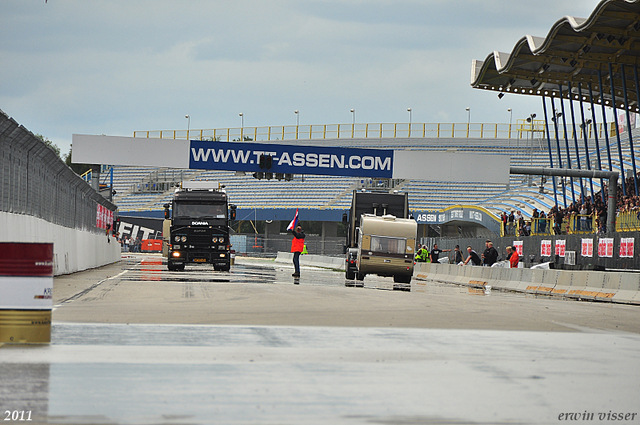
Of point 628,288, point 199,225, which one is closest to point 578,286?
point 628,288

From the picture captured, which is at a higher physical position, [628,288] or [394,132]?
[394,132]

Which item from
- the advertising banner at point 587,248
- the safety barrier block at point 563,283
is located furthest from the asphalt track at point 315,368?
the advertising banner at point 587,248

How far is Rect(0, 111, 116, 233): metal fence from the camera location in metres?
16.6

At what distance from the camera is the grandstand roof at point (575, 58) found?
37062 mm

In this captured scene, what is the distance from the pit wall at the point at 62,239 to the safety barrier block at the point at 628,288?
48.0 feet

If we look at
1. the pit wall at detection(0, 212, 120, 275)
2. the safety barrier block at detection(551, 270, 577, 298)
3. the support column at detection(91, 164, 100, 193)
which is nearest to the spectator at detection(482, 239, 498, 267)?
the safety barrier block at detection(551, 270, 577, 298)

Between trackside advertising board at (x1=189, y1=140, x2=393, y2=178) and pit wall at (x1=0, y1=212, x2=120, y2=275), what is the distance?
6.24 m

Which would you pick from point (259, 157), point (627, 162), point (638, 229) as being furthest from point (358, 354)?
point (627, 162)

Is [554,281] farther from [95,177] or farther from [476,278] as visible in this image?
[95,177]

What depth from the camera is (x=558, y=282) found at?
24.0 metres

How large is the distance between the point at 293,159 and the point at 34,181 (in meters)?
19.2

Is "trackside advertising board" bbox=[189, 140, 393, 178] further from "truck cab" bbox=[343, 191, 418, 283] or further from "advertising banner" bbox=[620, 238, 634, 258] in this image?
"advertising banner" bbox=[620, 238, 634, 258]

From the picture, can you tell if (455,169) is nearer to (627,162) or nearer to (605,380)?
(627,162)

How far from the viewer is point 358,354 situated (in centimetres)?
771
